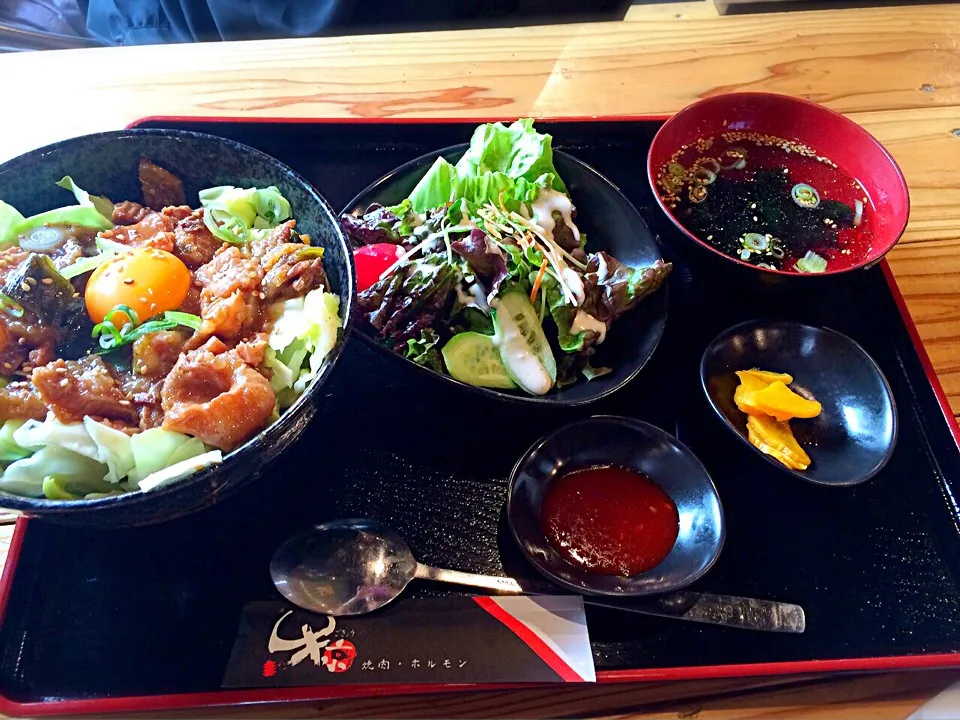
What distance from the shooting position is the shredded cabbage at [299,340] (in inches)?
61.5

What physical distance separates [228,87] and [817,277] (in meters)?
2.37

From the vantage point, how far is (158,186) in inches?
74.2

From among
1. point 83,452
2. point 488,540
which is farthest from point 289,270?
point 488,540

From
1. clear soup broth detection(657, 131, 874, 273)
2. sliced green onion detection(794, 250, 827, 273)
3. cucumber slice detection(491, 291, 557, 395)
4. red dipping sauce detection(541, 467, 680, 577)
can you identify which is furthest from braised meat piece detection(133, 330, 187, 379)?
sliced green onion detection(794, 250, 827, 273)

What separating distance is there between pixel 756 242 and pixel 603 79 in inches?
46.2

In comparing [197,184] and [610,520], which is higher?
[197,184]

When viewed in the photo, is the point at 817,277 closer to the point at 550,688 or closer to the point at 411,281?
the point at 411,281

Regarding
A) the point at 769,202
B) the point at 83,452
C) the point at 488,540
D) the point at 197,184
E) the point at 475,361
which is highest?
the point at 197,184

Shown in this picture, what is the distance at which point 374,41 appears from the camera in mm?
2953

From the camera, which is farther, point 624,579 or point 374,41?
point 374,41

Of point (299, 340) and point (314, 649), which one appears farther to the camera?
point (299, 340)

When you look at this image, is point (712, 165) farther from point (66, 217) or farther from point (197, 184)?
point (66, 217)

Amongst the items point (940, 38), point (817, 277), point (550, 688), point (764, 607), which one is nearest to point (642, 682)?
point (550, 688)

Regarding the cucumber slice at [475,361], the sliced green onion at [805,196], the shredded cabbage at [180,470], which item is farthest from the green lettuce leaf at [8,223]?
the sliced green onion at [805,196]
